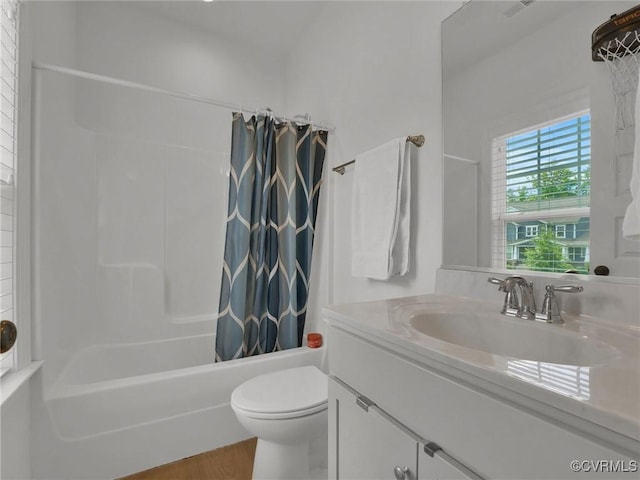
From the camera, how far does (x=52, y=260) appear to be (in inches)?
55.4

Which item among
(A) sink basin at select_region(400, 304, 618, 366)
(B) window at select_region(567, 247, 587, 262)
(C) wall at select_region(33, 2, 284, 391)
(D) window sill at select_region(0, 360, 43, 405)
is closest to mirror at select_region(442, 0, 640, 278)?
(B) window at select_region(567, 247, 587, 262)

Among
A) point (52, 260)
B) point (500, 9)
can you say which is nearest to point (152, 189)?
point (52, 260)

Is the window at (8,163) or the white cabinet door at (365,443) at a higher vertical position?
the window at (8,163)

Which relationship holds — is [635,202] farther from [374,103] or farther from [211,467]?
[211,467]

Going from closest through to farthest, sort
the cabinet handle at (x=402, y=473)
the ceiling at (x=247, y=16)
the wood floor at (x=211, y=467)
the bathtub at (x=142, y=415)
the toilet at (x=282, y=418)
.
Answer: the cabinet handle at (x=402, y=473) → the toilet at (x=282, y=418) → the bathtub at (x=142, y=415) → the wood floor at (x=211, y=467) → the ceiling at (x=247, y=16)

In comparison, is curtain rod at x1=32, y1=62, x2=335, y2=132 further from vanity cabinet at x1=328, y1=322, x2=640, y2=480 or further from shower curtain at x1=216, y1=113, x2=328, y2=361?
vanity cabinet at x1=328, y1=322, x2=640, y2=480

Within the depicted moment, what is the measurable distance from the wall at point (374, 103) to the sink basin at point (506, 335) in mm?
372

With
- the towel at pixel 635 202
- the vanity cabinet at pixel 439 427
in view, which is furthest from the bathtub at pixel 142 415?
the towel at pixel 635 202

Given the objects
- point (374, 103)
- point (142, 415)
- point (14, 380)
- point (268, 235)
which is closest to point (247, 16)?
point (374, 103)

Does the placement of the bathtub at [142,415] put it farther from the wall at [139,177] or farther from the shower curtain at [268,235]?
the wall at [139,177]

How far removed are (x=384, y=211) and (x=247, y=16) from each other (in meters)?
1.78

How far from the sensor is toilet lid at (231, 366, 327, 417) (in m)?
1.16

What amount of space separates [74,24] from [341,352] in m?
2.45

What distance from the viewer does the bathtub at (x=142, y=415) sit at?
128cm
